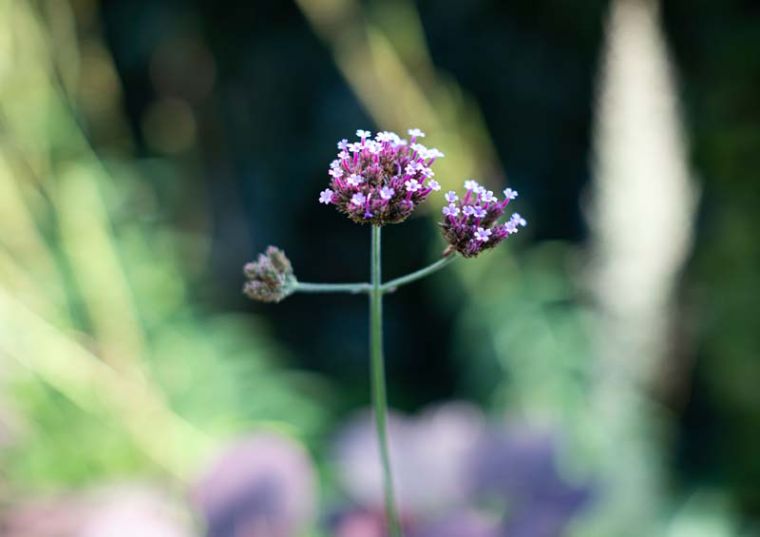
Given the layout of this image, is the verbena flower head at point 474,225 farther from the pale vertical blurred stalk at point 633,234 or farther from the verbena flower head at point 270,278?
the pale vertical blurred stalk at point 633,234

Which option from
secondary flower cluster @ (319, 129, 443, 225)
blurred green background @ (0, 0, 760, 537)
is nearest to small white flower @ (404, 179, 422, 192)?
secondary flower cluster @ (319, 129, 443, 225)

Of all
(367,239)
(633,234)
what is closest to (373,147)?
(633,234)

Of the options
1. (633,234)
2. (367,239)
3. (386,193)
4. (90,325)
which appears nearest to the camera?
(386,193)

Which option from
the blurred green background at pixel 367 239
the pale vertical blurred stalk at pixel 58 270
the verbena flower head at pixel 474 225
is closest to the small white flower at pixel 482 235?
the verbena flower head at pixel 474 225

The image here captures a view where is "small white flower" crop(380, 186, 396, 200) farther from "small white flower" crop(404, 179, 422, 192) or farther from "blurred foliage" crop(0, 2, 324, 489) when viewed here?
"blurred foliage" crop(0, 2, 324, 489)

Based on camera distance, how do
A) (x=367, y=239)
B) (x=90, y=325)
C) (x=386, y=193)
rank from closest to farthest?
(x=386, y=193), (x=90, y=325), (x=367, y=239)

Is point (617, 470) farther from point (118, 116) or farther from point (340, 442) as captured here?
point (118, 116)

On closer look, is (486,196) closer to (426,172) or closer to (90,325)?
(426,172)
